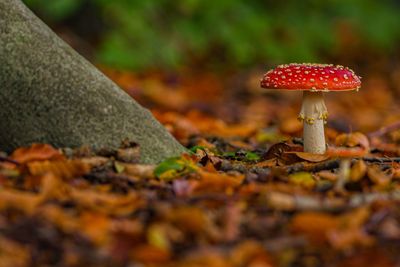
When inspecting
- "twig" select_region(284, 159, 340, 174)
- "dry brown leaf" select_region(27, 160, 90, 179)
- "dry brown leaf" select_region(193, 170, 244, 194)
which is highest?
"twig" select_region(284, 159, 340, 174)

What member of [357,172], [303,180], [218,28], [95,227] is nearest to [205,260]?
[95,227]

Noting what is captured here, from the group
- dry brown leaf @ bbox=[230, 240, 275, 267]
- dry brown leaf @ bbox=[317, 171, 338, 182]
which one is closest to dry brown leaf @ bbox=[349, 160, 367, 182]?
dry brown leaf @ bbox=[317, 171, 338, 182]

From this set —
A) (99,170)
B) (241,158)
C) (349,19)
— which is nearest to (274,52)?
(349,19)

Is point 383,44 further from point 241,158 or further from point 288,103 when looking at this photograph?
point 241,158

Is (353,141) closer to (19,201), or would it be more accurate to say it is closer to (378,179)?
(378,179)

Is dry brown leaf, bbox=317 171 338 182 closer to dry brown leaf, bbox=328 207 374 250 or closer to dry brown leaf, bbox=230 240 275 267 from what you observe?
dry brown leaf, bbox=328 207 374 250

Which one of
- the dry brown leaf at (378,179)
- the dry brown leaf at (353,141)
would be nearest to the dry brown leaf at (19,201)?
the dry brown leaf at (378,179)
